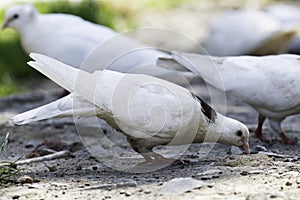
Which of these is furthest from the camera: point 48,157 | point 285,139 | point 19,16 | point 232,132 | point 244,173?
point 19,16

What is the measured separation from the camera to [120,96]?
181 inches

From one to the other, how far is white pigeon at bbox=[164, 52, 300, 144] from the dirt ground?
31cm

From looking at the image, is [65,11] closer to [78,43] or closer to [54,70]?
[78,43]

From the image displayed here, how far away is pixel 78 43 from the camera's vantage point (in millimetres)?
7375

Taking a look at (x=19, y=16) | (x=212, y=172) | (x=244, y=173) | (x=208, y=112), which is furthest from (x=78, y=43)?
(x=244, y=173)

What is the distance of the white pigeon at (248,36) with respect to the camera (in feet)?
31.1

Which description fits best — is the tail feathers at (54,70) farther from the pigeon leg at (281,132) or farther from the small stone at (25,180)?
the pigeon leg at (281,132)

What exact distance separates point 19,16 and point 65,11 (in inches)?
104

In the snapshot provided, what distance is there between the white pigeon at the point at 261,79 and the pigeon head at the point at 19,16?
10.1 feet

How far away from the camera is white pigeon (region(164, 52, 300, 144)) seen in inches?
216

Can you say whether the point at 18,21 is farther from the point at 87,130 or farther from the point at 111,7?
the point at 111,7

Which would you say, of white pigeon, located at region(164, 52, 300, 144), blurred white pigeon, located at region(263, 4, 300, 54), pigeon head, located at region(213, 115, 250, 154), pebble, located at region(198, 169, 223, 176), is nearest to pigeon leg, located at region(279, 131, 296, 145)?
white pigeon, located at region(164, 52, 300, 144)

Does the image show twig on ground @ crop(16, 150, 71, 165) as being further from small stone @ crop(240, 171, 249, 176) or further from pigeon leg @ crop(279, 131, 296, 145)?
pigeon leg @ crop(279, 131, 296, 145)

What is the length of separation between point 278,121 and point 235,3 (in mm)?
9341
